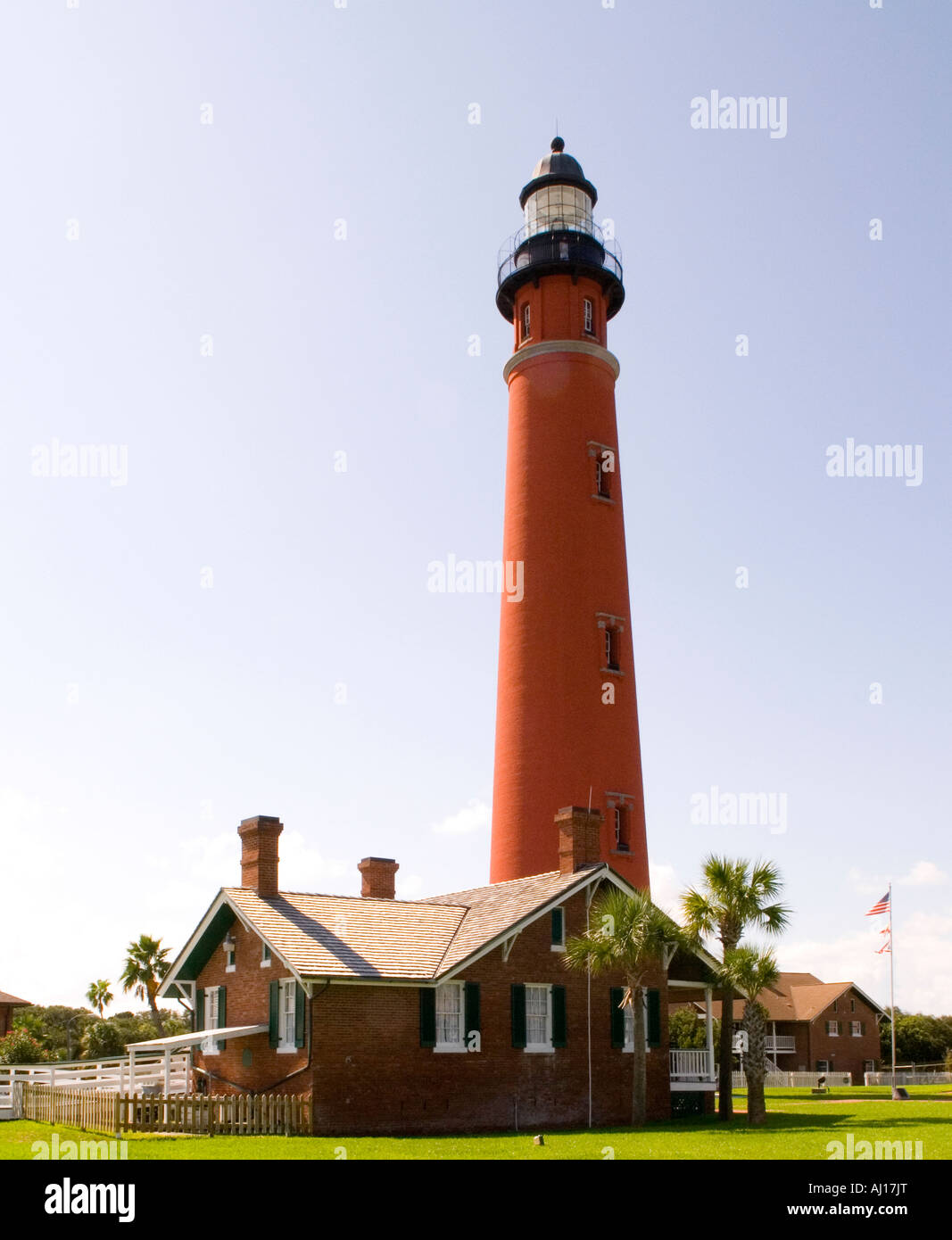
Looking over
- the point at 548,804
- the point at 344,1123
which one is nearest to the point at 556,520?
the point at 548,804

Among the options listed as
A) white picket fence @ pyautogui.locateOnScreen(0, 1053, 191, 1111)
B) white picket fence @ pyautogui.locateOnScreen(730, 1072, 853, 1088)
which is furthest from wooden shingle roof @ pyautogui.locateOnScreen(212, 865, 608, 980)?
white picket fence @ pyautogui.locateOnScreen(730, 1072, 853, 1088)

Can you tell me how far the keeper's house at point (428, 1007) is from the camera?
25.9 m

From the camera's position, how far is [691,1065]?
3142 cm

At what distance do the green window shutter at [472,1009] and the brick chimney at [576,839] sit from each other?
385 centimetres

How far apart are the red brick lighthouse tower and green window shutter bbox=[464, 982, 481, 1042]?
632 centimetres

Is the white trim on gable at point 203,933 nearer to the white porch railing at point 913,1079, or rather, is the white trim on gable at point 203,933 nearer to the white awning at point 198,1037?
the white awning at point 198,1037

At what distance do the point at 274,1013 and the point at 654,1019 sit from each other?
899cm

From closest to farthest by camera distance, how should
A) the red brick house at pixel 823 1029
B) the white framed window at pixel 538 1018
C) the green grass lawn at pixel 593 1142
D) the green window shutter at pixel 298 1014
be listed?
the green grass lawn at pixel 593 1142 → the green window shutter at pixel 298 1014 → the white framed window at pixel 538 1018 → the red brick house at pixel 823 1029

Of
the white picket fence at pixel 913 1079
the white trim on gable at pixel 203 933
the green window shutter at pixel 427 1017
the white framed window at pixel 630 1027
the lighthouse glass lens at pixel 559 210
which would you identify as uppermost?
the lighthouse glass lens at pixel 559 210

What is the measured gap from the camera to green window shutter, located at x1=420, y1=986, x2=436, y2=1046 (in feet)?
87.5

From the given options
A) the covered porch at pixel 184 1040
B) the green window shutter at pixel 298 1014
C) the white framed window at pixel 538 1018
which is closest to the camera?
the green window shutter at pixel 298 1014

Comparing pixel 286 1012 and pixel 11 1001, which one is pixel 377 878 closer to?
pixel 286 1012

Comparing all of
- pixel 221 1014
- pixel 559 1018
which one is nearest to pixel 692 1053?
pixel 559 1018

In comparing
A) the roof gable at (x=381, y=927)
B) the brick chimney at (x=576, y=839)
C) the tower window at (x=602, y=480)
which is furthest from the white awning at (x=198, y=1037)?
the tower window at (x=602, y=480)
